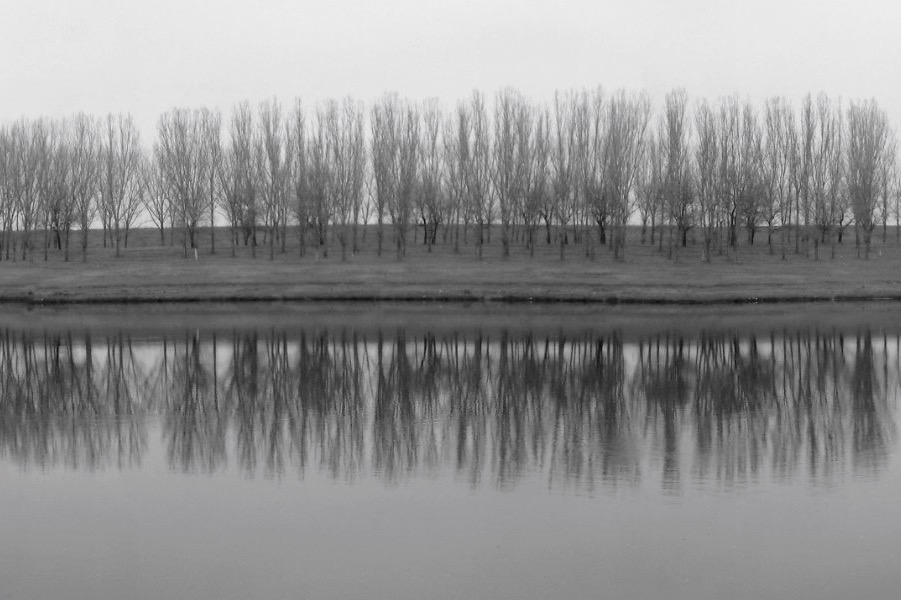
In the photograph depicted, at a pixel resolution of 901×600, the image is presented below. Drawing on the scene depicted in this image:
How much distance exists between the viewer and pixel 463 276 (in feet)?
152

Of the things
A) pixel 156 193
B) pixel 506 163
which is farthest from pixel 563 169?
pixel 156 193

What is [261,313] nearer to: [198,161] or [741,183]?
[198,161]

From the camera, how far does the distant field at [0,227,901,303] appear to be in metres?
41.7

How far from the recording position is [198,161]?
59.2 meters

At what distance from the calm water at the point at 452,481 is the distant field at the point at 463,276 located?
2302 cm

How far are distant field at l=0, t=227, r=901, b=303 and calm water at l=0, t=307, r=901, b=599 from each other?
75.5 ft

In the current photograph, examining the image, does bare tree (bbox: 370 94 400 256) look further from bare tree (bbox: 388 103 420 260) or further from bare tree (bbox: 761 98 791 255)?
bare tree (bbox: 761 98 791 255)

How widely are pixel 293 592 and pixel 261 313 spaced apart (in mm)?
28876

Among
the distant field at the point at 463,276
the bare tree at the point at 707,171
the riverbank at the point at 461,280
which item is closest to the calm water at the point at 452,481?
the riverbank at the point at 461,280

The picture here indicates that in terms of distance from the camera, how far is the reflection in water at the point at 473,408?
1036 centimetres

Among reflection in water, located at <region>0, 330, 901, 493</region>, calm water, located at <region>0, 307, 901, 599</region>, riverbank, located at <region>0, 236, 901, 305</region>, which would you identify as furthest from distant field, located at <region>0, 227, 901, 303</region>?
calm water, located at <region>0, 307, 901, 599</region>

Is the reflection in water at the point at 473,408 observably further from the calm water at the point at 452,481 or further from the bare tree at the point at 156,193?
the bare tree at the point at 156,193

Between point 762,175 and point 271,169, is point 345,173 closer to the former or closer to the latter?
point 271,169

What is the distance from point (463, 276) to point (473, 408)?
3281 cm
